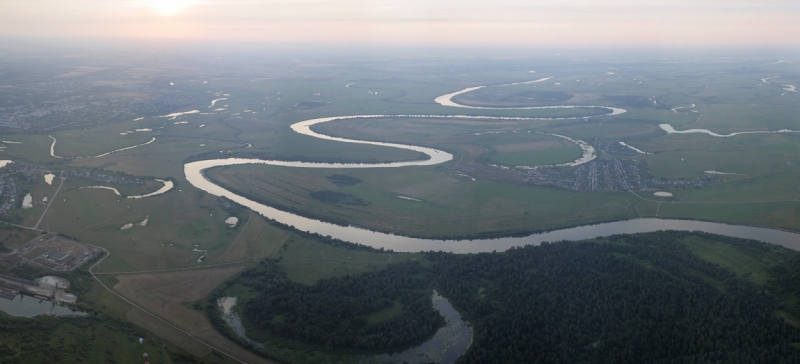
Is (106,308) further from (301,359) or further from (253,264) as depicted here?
(301,359)

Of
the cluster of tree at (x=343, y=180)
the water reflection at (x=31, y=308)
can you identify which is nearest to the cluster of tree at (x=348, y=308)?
the water reflection at (x=31, y=308)

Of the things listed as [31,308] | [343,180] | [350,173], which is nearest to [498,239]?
[343,180]

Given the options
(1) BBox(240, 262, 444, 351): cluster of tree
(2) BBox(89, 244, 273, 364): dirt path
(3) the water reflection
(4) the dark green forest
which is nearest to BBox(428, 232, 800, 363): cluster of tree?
(4) the dark green forest

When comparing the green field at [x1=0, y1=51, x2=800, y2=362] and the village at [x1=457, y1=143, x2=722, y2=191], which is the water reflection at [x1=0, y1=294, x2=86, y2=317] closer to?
the green field at [x1=0, y1=51, x2=800, y2=362]

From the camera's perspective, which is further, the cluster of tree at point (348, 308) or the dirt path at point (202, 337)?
the cluster of tree at point (348, 308)

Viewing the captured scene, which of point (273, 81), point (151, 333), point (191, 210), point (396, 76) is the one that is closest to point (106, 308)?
point (151, 333)

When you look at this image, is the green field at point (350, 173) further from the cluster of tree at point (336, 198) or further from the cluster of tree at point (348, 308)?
the cluster of tree at point (348, 308)

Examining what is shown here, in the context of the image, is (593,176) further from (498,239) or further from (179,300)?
(179,300)
